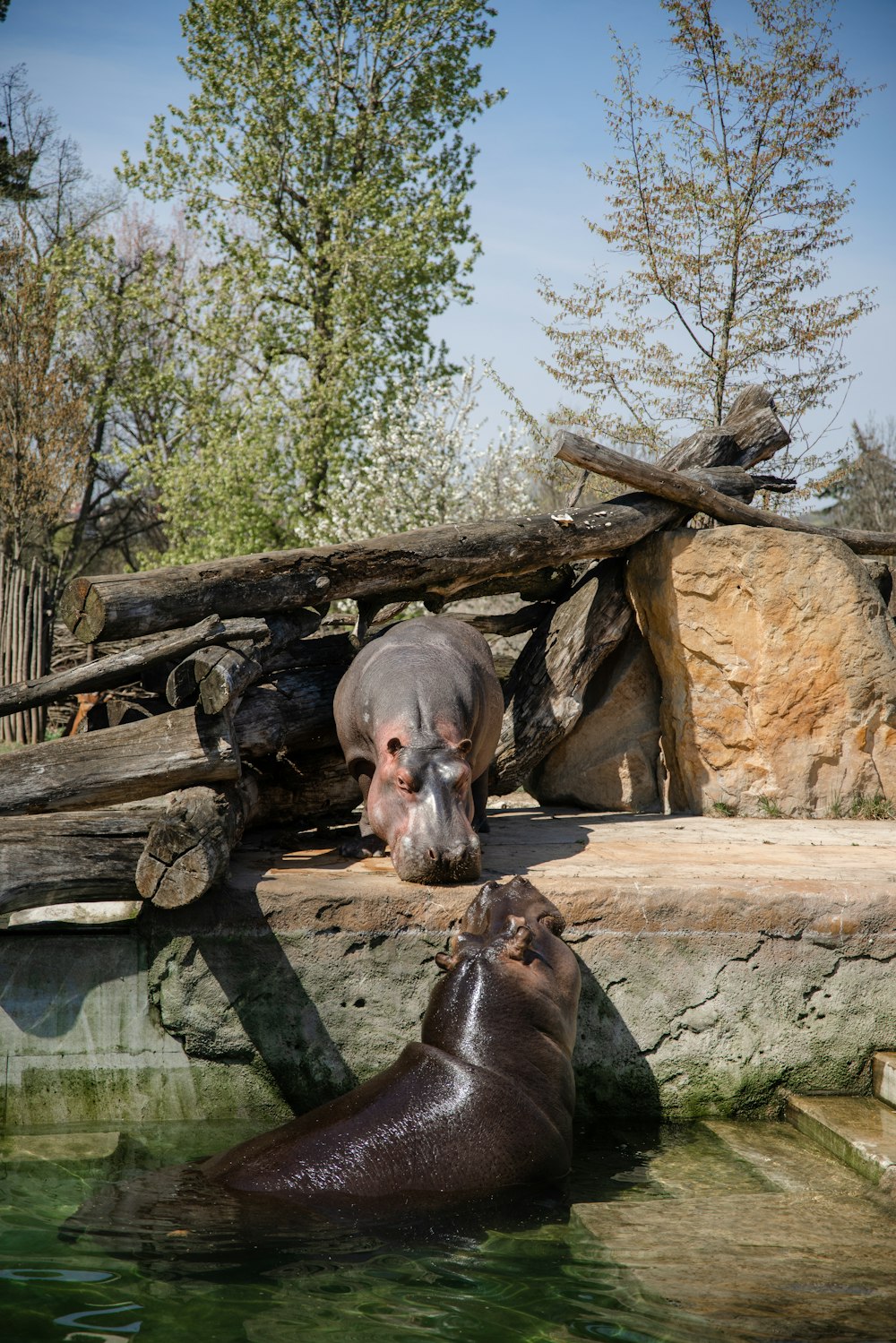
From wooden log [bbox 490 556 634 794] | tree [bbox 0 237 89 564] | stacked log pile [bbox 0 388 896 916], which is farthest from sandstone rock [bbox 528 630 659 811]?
tree [bbox 0 237 89 564]

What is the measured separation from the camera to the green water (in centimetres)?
295

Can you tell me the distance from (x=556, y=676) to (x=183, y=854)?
12.6ft

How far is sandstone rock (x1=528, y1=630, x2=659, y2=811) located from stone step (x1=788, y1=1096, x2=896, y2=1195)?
3.36 metres

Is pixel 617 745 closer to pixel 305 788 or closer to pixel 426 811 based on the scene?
pixel 305 788

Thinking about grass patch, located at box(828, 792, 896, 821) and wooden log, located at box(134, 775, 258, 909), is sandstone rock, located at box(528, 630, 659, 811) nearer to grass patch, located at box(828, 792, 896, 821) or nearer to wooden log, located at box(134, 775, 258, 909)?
grass patch, located at box(828, 792, 896, 821)

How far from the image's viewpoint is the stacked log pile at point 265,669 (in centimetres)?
475

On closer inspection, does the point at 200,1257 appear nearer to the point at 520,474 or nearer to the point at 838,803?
the point at 838,803

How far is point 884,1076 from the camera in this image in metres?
4.85

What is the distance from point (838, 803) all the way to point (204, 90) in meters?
17.3

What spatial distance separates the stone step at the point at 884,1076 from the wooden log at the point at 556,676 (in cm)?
334

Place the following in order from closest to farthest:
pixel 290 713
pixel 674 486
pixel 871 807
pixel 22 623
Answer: pixel 290 713 → pixel 871 807 → pixel 674 486 → pixel 22 623

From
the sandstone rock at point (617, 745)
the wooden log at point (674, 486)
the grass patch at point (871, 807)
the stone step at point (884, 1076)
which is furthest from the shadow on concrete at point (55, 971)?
the grass patch at point (871, 807)

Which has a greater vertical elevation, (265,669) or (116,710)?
(265,669)

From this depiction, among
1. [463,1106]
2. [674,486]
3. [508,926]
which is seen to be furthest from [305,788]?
[674,486]
